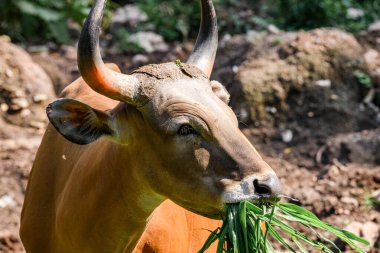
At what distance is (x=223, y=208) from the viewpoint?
4.86 meters

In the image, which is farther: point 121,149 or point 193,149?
point 121,149

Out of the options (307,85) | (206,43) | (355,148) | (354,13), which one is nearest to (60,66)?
(307,85)

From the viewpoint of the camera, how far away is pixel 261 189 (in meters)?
4.68

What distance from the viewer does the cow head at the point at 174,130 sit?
4770 mm

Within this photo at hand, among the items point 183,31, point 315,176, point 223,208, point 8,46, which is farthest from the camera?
point 183,31

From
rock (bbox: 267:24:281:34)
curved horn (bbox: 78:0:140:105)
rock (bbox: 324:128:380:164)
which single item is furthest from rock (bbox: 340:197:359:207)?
curved horn (bbox: 78:0:140:105)

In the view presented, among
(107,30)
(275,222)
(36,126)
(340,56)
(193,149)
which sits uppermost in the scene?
(193,149)

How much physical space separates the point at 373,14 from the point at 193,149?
9228 mm

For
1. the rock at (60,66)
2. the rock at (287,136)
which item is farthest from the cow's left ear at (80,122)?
the rock at (60,66)

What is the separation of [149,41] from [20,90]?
3.40m

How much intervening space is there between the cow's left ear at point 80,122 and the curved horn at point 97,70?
0.21 m

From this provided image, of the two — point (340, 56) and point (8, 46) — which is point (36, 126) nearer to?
point (8, 46)

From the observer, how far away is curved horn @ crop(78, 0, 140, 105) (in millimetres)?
4812

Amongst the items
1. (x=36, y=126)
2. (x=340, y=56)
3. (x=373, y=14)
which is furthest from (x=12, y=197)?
(x=373, y=14)
